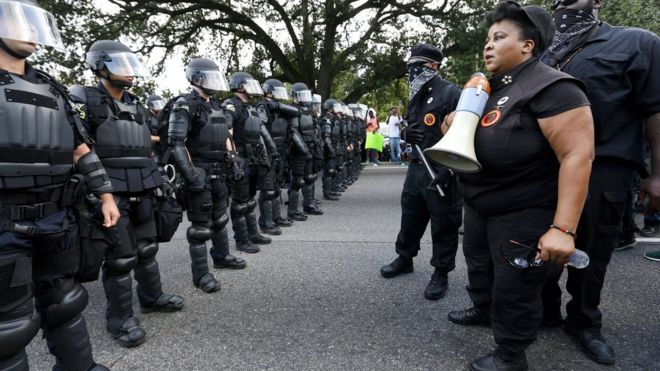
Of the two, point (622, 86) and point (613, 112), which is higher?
point (622, 86)

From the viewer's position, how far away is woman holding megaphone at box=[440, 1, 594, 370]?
169 cm

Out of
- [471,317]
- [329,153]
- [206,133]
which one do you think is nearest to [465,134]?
[471,317]

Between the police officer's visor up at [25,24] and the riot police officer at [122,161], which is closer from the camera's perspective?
the police officer's visor up at [25,24]

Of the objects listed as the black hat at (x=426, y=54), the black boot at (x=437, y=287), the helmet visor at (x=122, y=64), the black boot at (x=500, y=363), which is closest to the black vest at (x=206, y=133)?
the helmet visor at (x=122, y=64)

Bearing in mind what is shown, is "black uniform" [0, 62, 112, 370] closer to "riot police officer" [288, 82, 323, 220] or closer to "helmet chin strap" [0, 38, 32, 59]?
"helmet chin strap" [0, 38, 32, 59]

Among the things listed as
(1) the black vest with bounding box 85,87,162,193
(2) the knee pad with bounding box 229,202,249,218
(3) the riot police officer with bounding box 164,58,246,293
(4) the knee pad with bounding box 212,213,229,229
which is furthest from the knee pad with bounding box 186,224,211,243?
(2) the knee pad with bounding box 229,202,249,218

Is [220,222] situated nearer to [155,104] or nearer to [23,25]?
[23,25]

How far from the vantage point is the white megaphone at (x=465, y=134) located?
1.82 metres

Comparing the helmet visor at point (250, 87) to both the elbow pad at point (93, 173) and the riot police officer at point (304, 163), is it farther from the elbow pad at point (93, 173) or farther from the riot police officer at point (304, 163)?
the elbow pad at point (93, 173)

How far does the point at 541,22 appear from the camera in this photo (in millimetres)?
1856

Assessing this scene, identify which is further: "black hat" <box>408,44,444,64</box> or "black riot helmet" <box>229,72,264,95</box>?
"black riot helmet" <box>229,72,264,95</box>

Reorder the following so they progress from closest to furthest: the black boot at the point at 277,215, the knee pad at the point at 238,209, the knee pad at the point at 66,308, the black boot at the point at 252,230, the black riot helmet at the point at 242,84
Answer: the knee pad at the point at 66,308, the knee pad at the point at 238,209, the black riot helmet at the point at 242,84, the black boot at the point at 252,230, the black boot at the point at 277,215

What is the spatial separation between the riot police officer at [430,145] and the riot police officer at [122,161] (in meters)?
2.01

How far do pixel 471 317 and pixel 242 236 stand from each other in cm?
278
